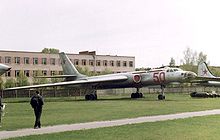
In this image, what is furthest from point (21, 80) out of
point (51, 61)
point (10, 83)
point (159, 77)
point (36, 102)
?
point (36, 102)

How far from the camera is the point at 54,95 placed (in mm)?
74812

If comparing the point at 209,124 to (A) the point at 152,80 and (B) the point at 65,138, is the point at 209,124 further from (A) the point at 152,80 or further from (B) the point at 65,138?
(A) the point at 152,80

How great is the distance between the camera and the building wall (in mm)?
107125

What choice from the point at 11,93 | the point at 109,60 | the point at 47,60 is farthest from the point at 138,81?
the point at 109,60

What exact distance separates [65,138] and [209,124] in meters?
8.04

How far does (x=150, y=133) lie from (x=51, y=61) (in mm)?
99316

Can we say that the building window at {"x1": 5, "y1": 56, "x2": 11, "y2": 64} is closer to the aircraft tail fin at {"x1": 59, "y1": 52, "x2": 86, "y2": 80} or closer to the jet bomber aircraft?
the aircraft tail fin at {"x1": 59, "y1": 52, "x2": 86, "y2": 80}

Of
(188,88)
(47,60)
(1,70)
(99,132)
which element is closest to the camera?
(99,132)

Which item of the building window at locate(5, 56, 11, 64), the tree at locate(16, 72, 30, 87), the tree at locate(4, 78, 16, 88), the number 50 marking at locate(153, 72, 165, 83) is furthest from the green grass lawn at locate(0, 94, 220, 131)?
the building window at locate(5, 56, 11, 64)

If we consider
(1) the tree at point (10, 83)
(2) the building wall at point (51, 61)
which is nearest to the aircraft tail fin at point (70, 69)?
(1) the tree at point (10, 83)

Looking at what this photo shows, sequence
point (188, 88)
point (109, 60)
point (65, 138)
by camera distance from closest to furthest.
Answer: point (65, 138)
point (188, 88)
point (109, 60)

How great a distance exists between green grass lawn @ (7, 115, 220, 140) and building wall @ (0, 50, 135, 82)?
88796 millimetres

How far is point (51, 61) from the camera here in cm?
11469

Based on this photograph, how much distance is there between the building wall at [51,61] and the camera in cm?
10712
